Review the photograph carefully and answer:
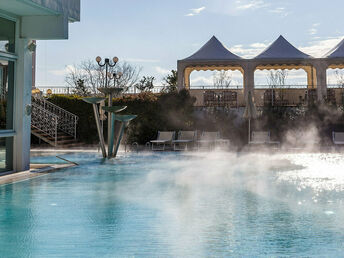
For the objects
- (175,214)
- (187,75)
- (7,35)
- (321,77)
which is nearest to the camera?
(175,214)

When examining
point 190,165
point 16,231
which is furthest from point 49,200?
point 190,165

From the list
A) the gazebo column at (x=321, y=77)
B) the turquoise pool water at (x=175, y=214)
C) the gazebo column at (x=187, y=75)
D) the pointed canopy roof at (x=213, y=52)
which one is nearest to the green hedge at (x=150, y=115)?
the pointed canopy roof at (x=213, y=52)

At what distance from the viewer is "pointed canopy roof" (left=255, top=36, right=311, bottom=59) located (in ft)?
72.3

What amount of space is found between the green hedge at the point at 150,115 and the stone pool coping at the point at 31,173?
8037 mm

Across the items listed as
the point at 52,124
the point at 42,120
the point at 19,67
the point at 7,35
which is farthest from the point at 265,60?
the point at 7,35

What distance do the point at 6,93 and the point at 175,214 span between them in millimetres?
5471

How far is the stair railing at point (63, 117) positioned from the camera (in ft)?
65.8

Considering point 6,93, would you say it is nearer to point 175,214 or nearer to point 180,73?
point 175,214

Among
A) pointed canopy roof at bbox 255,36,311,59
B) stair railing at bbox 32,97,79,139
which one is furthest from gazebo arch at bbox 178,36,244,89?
stair railing at bbox 32,97,79,139

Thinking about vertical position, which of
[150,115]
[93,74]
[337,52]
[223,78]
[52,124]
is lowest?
[52,124]

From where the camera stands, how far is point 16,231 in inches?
173

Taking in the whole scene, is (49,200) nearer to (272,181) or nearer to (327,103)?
(272,181)

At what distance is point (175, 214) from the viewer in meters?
5.27

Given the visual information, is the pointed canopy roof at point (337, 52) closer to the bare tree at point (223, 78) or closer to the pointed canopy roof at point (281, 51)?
the pointed canopy roof at point (281, 51)
